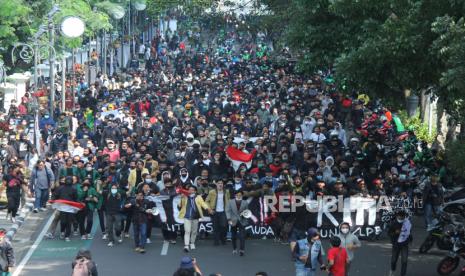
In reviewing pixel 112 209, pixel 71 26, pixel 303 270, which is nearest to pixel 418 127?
pixel 71 26

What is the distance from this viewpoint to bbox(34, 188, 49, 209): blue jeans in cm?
2536

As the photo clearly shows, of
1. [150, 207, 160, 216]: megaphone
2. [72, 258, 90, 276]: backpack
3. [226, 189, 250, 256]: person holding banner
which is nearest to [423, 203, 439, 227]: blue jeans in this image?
[226, 189, 250, 256]: person holding banner

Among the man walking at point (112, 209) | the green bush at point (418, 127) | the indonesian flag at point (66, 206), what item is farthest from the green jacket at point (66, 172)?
the green bush at point (418, 127)

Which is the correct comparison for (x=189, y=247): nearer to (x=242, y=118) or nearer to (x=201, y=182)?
(x=201, y=182)

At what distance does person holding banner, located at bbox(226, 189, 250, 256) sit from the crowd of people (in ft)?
0.08

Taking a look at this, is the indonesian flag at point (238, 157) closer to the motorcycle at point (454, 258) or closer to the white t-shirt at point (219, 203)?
the white t-shirt at point (219, 203)

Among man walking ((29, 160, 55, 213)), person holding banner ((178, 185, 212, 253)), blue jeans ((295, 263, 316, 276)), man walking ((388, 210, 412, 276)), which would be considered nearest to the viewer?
blue jeans ((295, 263, 316, 276))

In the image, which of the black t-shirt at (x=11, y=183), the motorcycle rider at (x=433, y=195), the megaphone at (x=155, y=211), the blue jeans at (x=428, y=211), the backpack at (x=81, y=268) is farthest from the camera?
the black t-shirt at (x=11, y=183)

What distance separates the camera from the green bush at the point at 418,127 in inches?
1419

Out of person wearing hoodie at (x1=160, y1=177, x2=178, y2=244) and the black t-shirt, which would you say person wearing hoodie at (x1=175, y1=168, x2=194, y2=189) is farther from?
the black t-shirt

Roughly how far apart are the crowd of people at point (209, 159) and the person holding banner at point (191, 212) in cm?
2

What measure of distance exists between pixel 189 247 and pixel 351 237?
4643 millimetres

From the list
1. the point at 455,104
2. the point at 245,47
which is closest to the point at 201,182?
the point at 455,104

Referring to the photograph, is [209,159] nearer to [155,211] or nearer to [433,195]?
[155,211]
